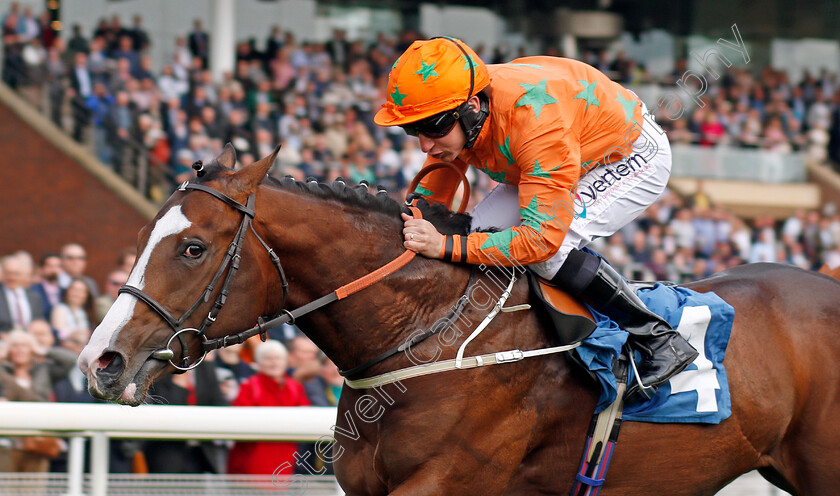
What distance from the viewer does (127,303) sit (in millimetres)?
2711

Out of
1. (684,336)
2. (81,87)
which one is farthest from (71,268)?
(684,336)

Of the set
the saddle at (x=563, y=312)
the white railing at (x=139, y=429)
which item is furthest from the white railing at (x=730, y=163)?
the saddle at (x=563, y=312)

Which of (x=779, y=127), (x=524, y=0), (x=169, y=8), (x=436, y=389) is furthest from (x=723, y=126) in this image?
(x=436, y=389)

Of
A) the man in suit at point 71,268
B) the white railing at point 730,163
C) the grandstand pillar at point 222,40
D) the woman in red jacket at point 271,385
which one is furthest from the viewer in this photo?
the white railing at point 730,163

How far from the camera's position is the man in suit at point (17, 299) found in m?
6.45

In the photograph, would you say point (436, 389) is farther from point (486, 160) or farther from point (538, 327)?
point (486, 160)

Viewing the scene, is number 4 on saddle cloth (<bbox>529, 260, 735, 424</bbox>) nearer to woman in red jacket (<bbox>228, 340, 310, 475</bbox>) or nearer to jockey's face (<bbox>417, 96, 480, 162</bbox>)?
jockey's face (<bbox>417, 96, 480, 162</bbox>)

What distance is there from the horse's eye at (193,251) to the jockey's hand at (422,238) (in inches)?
26.8

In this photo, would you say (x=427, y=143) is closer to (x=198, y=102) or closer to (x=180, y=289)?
(x=180, y=289)

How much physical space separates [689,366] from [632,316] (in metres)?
0.27

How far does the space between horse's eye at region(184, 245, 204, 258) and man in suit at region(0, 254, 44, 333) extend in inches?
159

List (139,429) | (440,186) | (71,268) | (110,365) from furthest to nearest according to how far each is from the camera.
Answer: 1. (71,268)
2. (139,429)
3. (440,186)
4. (110,365)

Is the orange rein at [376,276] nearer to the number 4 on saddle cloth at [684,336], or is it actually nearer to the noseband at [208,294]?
the noseband at [208,294]

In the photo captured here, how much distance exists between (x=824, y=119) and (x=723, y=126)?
2.68 meters
